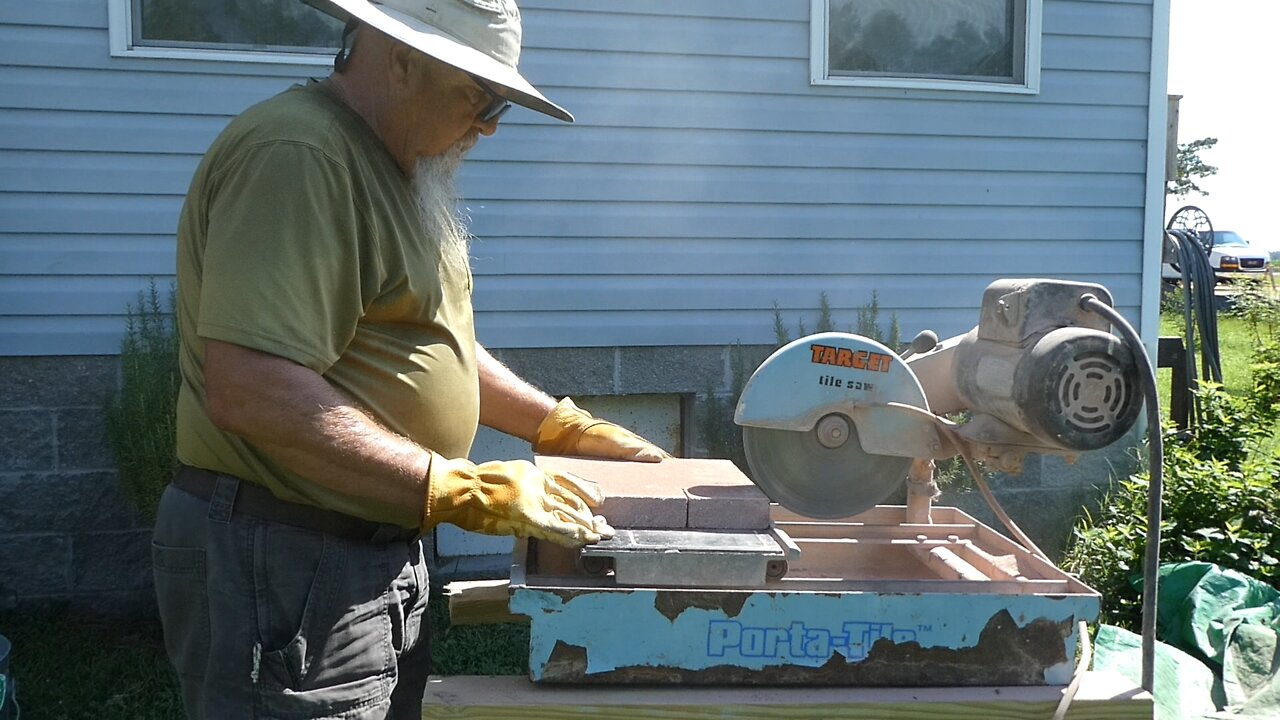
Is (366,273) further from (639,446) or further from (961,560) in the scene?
(961,560)

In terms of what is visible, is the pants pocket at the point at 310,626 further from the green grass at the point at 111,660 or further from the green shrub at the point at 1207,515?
the green shrub at the point at 1207,515

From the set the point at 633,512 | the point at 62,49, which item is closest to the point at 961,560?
the point at 633,512

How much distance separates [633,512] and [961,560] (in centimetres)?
70

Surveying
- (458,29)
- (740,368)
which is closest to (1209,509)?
(740,368)

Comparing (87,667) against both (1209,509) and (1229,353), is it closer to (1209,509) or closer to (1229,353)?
(1209,509)

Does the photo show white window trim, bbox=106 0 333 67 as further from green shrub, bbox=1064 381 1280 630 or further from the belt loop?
green shrub, bbox=1064 381 1280 630

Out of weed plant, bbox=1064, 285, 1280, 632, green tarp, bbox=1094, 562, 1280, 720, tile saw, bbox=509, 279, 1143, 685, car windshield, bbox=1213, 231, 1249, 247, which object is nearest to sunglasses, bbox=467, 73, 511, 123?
tile saw, bbox=509, 279, 1143, 685

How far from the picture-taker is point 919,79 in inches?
210

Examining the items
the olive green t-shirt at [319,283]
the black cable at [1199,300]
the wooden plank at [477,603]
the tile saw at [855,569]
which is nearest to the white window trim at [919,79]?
the black cable at [1199,300]

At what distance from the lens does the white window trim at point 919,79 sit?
5125 mm

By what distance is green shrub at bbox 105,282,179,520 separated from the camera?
14.2 ft

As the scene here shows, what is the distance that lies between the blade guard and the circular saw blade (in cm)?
4

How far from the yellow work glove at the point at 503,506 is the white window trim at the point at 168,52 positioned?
11.0ft

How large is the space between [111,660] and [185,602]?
2.82 m
